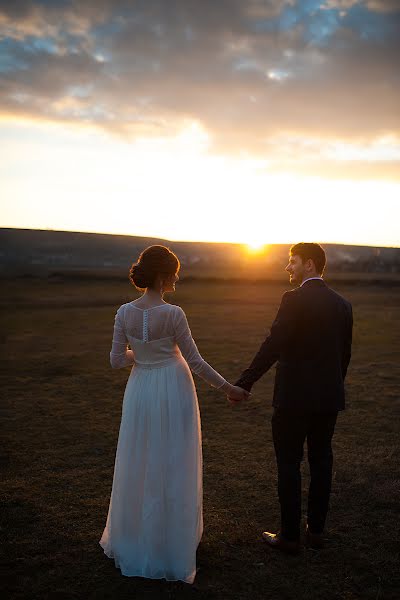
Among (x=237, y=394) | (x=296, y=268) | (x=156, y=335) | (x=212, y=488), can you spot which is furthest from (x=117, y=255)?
(x=156, y=335)

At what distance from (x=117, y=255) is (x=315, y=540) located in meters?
113

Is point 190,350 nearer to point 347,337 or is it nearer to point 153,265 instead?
point 153,265

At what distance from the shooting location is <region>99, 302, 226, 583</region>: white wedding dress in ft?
12.9

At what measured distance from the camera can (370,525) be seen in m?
4.91

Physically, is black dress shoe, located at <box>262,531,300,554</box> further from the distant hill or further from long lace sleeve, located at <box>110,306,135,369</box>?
the distant hill

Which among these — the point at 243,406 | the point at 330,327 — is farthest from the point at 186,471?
the point at 243,406

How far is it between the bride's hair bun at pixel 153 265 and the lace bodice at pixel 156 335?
0.21 metres

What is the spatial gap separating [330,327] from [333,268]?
70441 millimetres

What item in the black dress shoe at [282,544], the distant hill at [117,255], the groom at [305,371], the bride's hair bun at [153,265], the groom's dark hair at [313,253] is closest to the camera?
the bride's hair bun at [153,265]

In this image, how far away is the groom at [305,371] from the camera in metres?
4.00

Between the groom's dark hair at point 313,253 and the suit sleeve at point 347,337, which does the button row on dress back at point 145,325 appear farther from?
the suit sleeve at point 347,337

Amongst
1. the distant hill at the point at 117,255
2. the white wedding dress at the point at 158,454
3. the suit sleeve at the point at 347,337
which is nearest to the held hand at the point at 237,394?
the white wedding dress at the point at 158,454

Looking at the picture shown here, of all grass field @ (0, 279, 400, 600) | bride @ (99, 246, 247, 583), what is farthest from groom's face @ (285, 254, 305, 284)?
grass field @ (0, 279, 400, 600)

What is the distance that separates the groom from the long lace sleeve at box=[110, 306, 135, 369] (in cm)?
105
